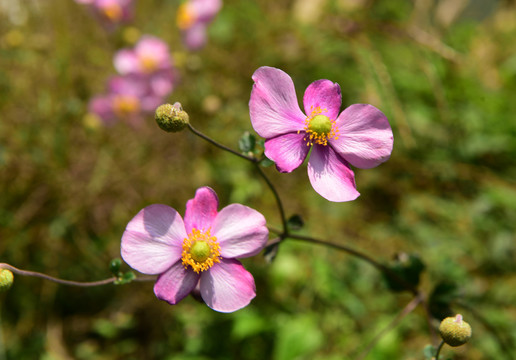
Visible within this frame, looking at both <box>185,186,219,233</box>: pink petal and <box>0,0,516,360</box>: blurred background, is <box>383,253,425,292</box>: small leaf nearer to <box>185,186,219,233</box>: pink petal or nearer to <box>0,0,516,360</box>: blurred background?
<box>0,0,516,360</box>: blurred background

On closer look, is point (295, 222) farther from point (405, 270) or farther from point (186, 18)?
point (186, 18)

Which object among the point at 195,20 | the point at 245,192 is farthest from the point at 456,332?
the point at 195,20

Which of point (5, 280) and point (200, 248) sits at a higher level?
point (200, 248)

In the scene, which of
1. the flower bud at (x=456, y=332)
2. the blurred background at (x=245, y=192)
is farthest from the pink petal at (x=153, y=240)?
the blurred background at (x=245, y=192)

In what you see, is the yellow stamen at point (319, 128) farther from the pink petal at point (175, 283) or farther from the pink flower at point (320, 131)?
the pink petal at point (175, 283)

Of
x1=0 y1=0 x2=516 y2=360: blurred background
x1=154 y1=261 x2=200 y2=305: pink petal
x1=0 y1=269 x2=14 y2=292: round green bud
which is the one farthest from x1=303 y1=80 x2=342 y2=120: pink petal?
x1=0 y1=0 x2=516 y2=360: blurred background

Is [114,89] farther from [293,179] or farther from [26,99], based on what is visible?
[293,179]

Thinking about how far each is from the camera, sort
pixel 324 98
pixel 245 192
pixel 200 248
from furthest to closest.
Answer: pixel 245 192, pixel 324 98, pixel 200 248
